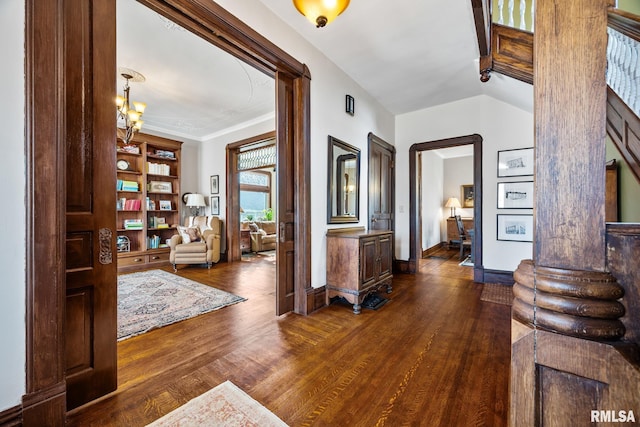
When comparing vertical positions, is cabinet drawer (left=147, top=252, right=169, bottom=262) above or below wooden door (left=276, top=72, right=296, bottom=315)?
below

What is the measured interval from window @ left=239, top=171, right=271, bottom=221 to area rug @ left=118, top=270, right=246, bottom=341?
455 cm

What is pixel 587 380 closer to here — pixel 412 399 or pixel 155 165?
pixel 412 399

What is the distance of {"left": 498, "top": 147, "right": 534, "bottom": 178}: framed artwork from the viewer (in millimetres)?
3703

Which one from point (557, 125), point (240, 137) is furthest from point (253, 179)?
point (557, 125)

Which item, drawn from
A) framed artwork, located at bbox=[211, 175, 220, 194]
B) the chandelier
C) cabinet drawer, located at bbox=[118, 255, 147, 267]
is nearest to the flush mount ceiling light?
the chandelier

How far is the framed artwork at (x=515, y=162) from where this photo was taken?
12.1ft

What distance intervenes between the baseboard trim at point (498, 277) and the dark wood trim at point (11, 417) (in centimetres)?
471

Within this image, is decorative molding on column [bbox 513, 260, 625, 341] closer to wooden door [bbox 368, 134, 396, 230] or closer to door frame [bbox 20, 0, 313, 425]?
door frame [bbox 20, 0, 313, 425]

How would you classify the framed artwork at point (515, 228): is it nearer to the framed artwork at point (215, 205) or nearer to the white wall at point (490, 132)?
the white wall at point (490, 132)

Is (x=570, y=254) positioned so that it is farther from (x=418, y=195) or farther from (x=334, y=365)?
(x=418, y=195)

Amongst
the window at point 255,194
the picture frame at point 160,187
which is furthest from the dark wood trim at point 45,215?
the window at point 255,194

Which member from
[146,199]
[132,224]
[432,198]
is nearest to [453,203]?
[432,198]

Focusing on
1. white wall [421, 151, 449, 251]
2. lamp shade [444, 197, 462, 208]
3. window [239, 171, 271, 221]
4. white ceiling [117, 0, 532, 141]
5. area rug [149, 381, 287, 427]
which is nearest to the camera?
area rug [149, 381, 287, 427]

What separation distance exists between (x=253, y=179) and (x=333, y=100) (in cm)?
610
